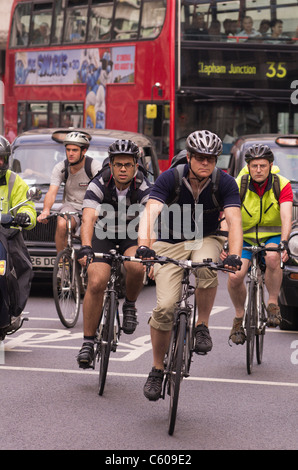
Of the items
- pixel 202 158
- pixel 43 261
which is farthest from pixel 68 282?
pixel 202 158

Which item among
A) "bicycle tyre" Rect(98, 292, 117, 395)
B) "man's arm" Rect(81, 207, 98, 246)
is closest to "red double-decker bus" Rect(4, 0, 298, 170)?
"man's arm" Rect(81, 207, 98, 246)

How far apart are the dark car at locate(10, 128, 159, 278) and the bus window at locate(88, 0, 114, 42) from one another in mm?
6523

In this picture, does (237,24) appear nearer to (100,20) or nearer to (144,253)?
(100,20)

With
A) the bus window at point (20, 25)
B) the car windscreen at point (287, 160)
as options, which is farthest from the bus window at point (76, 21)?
the car windscreen at point (287, 160)

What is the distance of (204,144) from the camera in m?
6.73

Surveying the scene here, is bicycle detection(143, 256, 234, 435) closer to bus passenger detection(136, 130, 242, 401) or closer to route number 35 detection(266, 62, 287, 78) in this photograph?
bus passenger detection(136, 130, 242, 401)

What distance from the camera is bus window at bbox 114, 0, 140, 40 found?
19.8m

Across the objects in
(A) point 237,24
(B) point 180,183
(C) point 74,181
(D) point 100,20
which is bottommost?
(C) point 74,181

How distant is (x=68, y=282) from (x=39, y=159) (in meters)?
3.33

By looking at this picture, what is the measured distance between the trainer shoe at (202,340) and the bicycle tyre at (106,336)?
23.7 inches

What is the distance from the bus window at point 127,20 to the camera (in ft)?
65.1

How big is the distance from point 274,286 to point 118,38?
12178mm

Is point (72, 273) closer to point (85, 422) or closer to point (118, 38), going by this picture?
point (85, 422)

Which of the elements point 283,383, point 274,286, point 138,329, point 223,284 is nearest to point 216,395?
point 283,383
